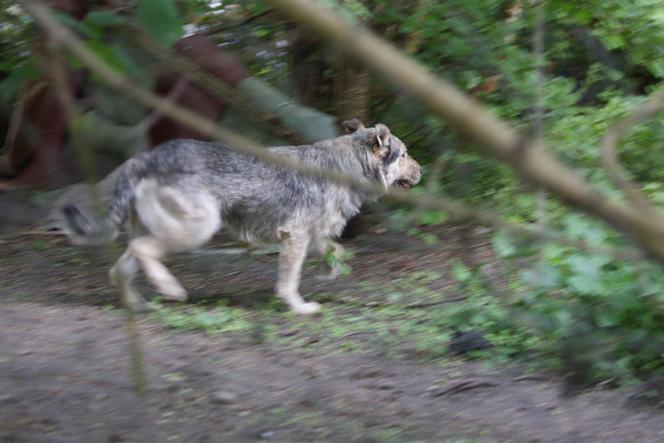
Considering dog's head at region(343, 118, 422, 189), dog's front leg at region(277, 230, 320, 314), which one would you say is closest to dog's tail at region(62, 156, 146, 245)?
dog's front leg at region(277, 230, 320, 314)

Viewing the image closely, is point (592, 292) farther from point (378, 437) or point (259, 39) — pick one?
point (259, 39)

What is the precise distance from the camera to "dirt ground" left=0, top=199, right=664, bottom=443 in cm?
449

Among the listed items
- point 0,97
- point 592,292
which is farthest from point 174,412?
point 592,292

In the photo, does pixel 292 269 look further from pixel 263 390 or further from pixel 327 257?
pixel 263 390

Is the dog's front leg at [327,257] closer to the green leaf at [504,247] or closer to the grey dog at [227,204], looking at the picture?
the grey dog at [227,204]

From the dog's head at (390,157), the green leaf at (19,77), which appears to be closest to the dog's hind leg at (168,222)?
the dog's head at (390,157)

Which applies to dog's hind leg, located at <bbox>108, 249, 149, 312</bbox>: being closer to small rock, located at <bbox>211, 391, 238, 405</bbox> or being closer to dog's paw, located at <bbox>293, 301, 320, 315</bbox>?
dog's paw, located at <bbox>293, 301, 320, 315</bbox>

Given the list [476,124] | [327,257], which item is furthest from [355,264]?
[476,124]

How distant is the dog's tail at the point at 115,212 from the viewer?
6723mm

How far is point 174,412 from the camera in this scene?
471cm

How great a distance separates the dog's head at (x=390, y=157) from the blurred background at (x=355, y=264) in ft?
0.86

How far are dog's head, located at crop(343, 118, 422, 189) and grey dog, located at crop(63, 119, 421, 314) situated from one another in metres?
0.01

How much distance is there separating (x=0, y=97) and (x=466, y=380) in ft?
9.72

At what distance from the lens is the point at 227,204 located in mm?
6898
